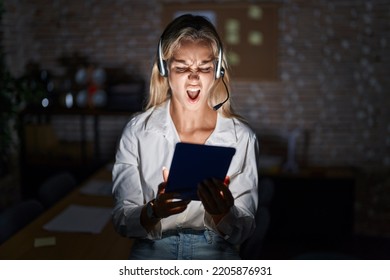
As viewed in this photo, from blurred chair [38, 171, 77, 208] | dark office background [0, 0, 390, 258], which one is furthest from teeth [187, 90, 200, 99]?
dark office background [0, 0, 390, 258]

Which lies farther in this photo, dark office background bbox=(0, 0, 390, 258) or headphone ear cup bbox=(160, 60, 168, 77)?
dark office background bbox=(0, 0, 390, 258)

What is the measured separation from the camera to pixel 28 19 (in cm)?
438

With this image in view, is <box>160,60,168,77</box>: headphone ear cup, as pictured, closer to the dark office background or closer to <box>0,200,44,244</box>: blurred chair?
<box>0,200,44,244</box>: blurred chair

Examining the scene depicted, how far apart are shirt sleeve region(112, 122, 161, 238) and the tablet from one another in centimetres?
17

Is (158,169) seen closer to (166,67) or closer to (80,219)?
(166,67)

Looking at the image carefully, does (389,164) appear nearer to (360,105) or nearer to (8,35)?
(360,105)

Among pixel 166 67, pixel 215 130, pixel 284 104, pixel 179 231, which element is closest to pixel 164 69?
pixel 166 67

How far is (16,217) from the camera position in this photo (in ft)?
8.13

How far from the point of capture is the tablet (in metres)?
1.53

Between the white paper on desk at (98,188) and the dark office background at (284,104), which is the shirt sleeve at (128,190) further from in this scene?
the dark office background at (284,104)

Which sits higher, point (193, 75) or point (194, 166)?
point (193, 75)

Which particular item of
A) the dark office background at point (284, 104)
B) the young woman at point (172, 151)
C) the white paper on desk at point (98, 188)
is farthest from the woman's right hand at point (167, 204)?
the dark office background at point (284, 104)

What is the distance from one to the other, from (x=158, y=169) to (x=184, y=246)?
319mm
